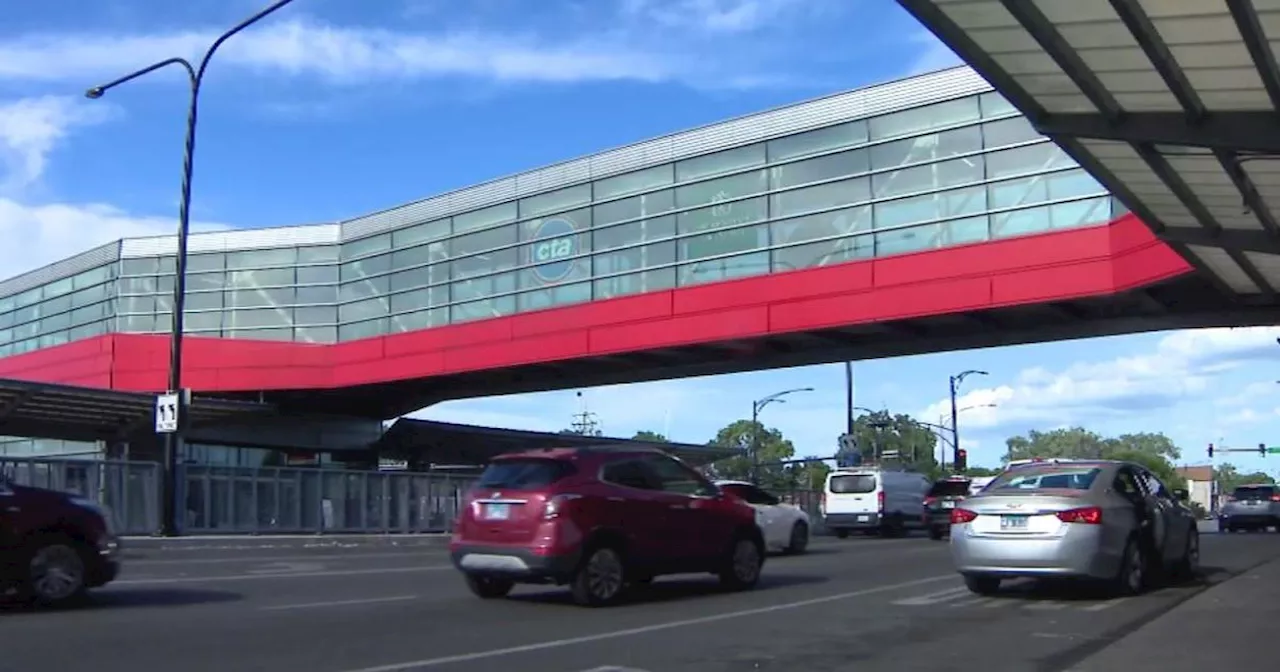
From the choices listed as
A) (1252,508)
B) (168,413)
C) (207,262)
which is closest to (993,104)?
(1252,508)

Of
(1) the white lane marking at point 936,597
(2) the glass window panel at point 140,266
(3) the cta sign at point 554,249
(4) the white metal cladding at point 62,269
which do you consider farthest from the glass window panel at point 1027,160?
(4) the white metal cladding at point 62,269

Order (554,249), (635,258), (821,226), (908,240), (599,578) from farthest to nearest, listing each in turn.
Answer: (554,249) → (635,258) → (821,226) → (908,240) → (599,578)

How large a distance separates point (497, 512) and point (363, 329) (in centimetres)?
3414

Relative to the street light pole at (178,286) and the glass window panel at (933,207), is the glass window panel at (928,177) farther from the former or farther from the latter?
the street light pole at (178,286)

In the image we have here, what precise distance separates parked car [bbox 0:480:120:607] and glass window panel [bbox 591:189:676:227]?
2710 centimetres

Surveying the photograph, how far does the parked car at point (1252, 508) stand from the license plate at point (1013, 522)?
94.6 feet

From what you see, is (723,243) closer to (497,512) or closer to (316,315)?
(316,315)

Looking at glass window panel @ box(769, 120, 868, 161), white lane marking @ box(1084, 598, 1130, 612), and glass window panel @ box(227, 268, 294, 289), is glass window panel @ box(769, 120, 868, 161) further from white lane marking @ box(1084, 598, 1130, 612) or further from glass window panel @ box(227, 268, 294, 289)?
white lane marking @ box(1084, 598, 1130, 612)

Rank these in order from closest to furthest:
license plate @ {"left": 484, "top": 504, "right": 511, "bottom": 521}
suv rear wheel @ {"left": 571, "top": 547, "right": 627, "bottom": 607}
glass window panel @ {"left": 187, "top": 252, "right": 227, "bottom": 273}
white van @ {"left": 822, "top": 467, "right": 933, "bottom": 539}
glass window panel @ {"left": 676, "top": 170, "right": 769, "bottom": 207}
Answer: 1. suv rear wheel @ {"left": 571, "top": 547, "right": 627, "bottom": 607}
2. license plate @ {"left": 484, "top": 504, "right": 511, "bottom": 521}
3. white van @ {"left": 822, "top": 467, "right": 933, "bottom": 539}
4. glass window panel @ {"left": 676, "top": 170, "right": 769, "bottom": 207}
5. glass window panel @ {"left": 187, "top": 252, "right": 227, "bottom": 273}

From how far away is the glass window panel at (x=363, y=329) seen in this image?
45000mm

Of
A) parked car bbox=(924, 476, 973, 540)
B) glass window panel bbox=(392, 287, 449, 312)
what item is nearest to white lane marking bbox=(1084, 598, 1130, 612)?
parked car bbox=(924, 476, 973, 540)

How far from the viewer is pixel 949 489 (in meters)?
32.6

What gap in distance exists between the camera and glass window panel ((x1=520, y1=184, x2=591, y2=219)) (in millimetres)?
40344

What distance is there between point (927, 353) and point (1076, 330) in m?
5.03
